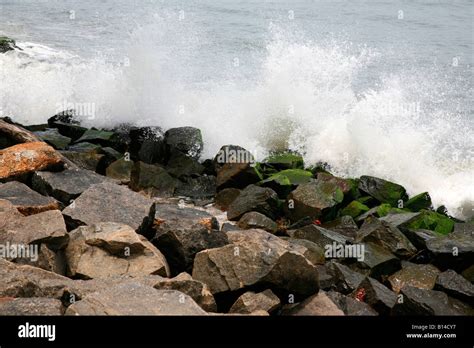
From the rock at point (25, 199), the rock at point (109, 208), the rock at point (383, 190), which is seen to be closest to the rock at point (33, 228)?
the rock at point (25, 199)

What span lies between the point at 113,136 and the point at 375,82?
8.51 meters

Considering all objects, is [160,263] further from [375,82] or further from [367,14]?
[367,14]

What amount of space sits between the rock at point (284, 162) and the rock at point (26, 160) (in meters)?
3.48

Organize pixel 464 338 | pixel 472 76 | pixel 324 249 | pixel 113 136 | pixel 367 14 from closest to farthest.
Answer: pixel 464 338
pixel 324 249
pixel 113 136
pixel 472 76
pixel 367 14

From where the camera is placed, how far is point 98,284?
485 cm

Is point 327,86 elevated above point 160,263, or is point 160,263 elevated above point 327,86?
point 327,86

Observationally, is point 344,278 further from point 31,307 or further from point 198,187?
point 198,187

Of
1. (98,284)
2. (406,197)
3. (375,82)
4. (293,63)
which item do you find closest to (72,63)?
(293,63)

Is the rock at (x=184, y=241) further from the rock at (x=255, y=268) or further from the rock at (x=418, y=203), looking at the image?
the rock at (x=418, y=203)

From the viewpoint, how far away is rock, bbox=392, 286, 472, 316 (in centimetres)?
556

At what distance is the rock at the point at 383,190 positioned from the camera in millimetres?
9203

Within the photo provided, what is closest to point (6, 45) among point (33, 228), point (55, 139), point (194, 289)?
point (55, 139)

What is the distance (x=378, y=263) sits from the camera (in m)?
6.71

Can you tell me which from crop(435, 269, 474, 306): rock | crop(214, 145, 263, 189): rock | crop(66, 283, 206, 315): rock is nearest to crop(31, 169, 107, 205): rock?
crop(214, 145, 263, 189): rock
